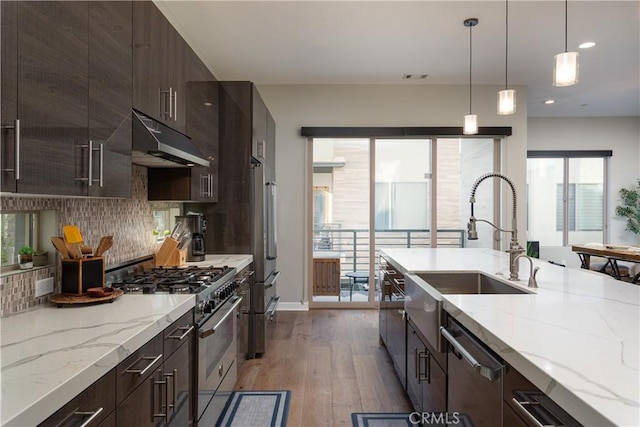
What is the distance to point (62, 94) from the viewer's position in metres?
1.30

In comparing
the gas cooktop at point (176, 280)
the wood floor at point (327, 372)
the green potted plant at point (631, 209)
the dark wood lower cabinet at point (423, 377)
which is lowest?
the wood floor at point (327, 372)

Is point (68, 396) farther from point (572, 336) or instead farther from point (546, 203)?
point (546, 203)

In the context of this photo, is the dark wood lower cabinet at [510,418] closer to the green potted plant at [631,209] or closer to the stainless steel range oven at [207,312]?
the stainless steel range oven at [207,312]

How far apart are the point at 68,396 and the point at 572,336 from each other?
141 centimetres

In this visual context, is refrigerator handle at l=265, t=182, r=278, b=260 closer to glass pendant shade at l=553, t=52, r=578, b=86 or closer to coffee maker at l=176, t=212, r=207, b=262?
coffee maker at l=176, t=212, r=207, b=262

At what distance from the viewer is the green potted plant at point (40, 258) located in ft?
5.50

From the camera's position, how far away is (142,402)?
1337 millimetres

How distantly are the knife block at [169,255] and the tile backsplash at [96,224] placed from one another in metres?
0.11

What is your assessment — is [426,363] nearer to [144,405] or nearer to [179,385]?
[179,385]

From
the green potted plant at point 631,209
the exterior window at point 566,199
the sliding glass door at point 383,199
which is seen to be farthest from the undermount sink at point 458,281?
the green potted plant at point 631,209

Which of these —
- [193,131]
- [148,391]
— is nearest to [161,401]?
[148,391]

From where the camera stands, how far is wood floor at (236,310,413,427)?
2514mm

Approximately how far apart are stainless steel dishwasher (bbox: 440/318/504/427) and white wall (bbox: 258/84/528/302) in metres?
3.52

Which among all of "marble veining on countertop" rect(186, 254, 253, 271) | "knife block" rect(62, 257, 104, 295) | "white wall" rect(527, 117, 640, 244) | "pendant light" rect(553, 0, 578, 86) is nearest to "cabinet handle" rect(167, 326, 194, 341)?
"knife block" rect(62, 257, 104, 295)
